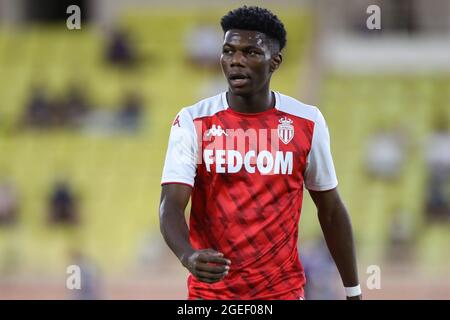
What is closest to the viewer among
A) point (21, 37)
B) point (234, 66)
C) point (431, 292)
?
point (234, 66)

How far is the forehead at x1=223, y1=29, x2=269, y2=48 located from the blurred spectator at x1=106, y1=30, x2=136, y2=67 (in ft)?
63.7

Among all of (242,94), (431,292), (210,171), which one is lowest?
(431,292)

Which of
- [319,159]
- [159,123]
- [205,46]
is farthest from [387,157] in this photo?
[319,159]

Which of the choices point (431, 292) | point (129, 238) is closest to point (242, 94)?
point (431, 292)

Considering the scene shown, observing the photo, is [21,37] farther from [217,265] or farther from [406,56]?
[217,265]

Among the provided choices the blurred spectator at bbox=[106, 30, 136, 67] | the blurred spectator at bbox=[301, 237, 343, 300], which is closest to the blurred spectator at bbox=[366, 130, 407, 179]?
the blurred spectator at bbox=[106, 30, 136, 67]

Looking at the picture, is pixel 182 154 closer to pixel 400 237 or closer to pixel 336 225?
pixel 336 225

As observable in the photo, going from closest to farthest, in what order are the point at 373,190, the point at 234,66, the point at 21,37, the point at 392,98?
1. the point at 234,66
2. the point at 373,190
3. the point at 392,98
4. the point at 21,37

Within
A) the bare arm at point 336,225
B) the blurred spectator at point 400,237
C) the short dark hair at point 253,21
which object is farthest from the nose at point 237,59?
the blurred spectator at point 400,237

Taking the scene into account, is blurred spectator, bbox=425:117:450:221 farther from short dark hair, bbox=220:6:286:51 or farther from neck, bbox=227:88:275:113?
short dark hair, bbox=220:6:286:51

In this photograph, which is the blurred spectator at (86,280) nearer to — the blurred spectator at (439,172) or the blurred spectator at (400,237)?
the blurred spectator at (400,237)

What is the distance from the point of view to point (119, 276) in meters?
19.6

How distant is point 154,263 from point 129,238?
1.22m

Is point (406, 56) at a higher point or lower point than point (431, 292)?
higher
